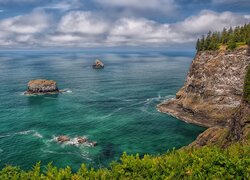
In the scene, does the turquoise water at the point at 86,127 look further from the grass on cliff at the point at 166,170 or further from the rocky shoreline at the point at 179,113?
the grass on cliff at the point at 166,170

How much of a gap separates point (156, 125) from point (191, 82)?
30.7 metres

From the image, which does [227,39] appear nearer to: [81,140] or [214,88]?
[214,88]

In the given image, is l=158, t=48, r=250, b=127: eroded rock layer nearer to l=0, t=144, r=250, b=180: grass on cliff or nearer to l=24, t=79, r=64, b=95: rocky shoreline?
l=24, t=79, r=64, b=95: rocky shoreline

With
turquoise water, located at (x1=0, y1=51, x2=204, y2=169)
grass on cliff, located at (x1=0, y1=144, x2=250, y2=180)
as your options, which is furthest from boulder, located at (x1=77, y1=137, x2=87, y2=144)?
grass on cliff, located at (x1=0, y1=144, x2=250, y2=180)

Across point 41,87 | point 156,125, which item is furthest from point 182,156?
point 41,87

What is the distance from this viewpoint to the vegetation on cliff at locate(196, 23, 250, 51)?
5281 inches

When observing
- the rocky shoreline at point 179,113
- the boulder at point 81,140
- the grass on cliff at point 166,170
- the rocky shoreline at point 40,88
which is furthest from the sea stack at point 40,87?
the grass on cliff at point 166,170

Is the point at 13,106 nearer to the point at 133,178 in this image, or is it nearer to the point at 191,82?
the point at 191,82

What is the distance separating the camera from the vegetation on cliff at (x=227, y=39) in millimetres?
134125

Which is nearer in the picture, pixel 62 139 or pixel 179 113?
pixel 62 139

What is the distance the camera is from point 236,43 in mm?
136000

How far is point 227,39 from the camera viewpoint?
143750mm

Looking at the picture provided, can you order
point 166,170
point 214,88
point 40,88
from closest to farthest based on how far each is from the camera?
point 166,170 → point 214,88 → point 40,88

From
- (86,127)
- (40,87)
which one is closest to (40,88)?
(40,87)
